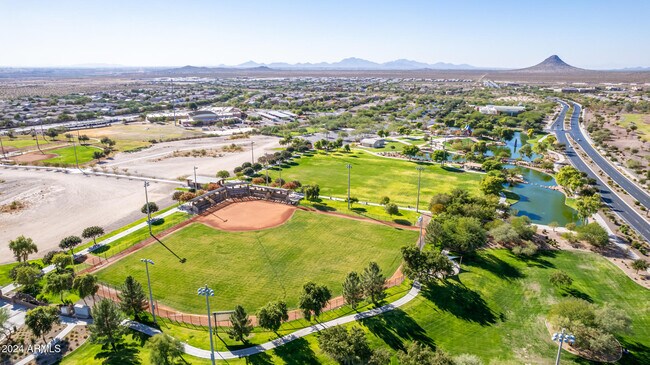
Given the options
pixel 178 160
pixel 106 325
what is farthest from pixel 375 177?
pixel 106 325

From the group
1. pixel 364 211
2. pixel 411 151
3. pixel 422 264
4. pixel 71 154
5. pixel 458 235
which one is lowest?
pixel 364 211

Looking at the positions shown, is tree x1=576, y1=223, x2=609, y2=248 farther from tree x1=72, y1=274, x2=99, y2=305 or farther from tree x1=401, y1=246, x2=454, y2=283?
tree x1=72, y1=274, x2=99, y2=305

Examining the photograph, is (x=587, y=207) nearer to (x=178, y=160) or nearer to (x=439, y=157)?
(x=439, y=157)

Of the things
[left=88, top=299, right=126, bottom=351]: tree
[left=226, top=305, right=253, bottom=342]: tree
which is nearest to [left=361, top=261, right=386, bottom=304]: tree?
[left=226, top=305, right=253, bottom=342]: tree

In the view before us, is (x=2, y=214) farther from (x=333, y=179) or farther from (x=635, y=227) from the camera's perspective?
(x=635, y=227)

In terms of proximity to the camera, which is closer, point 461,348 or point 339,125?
point 461,348

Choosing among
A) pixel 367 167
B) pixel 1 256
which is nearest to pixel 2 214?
pixel 1 256
